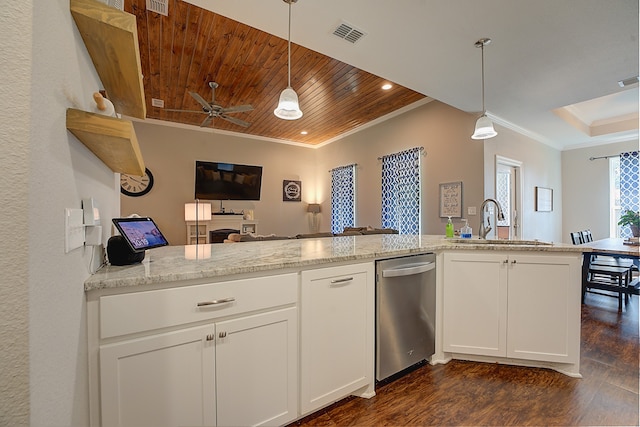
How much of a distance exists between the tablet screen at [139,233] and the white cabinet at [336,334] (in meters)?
0.78

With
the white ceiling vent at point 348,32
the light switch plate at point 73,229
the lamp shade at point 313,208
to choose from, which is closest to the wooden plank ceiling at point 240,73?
the white ceiling vent at point 348,32

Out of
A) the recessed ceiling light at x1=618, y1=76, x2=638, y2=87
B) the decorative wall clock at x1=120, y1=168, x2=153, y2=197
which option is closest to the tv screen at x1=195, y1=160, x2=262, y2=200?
the decorative wall clock at x1=120, y1=168, x2=153, y2=197

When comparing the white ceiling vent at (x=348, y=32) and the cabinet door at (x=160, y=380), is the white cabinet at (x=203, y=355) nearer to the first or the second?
the cabinet door at (x=160, y=380)

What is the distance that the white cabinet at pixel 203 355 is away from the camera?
992 millimetres

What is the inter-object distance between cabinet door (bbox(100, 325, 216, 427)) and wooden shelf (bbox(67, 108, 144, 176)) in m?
0.72

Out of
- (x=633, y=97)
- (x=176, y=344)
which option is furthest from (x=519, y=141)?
(x=176, y=344)

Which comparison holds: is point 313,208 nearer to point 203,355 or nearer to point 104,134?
point 203,355

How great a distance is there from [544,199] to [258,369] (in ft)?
19.6

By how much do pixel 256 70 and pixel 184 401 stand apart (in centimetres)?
345

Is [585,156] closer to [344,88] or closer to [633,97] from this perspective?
[633,97]

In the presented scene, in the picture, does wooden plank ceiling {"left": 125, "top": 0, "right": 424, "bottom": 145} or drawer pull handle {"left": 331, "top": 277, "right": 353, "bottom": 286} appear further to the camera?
wooden plank ceiling {"left": 125, "top": 0, "right": 424, "bottom": 145}

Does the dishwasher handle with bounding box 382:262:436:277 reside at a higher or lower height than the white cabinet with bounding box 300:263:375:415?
higher

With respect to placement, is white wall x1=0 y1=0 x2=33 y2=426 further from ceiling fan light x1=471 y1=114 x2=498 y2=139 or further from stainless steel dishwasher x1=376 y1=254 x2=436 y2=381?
ceiling fan light x1=471 y1=114 x2=498 y2=139

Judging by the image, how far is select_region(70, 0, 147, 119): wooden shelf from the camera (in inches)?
33.3
